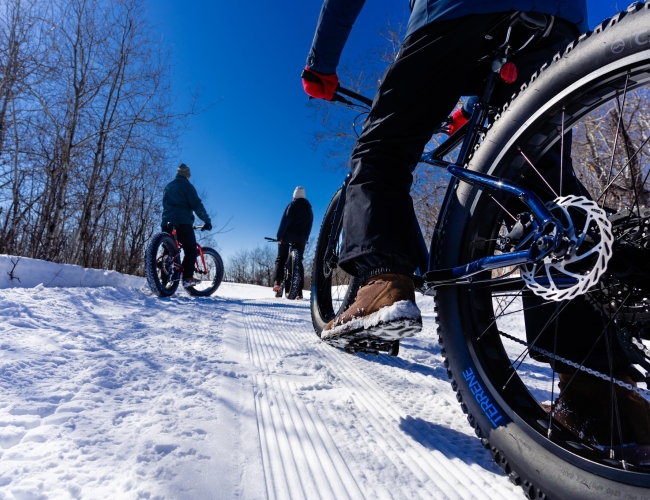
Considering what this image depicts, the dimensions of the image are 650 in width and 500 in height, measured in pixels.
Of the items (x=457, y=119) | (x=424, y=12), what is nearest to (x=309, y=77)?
(x=424, y=12)

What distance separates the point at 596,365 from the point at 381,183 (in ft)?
2.86

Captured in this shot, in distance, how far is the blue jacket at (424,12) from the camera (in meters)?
1.04

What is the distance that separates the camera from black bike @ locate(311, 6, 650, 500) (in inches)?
27.5

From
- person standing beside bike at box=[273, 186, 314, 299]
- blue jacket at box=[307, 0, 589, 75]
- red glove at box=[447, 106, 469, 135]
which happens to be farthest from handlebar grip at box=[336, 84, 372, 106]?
person standing beside bike at box=[273, 186, 314, 299]

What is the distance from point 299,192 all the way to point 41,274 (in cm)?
549

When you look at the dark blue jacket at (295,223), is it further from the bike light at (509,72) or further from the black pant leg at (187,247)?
the bike light at (509,72)

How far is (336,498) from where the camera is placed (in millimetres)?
656

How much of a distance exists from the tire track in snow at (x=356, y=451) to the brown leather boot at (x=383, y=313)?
9.5 inches

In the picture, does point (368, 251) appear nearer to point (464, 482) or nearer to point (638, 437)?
point (464, 482)

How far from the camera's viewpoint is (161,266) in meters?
5.00

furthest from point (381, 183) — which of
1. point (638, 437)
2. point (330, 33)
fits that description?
point (638, 437)

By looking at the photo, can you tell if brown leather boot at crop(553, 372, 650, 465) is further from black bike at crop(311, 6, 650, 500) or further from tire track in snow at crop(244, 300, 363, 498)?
tire track in snow at crop(244, 300, 363, 498)

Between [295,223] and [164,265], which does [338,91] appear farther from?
[295,223]

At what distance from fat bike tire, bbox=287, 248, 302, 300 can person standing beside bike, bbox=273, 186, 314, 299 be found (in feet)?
0.39
